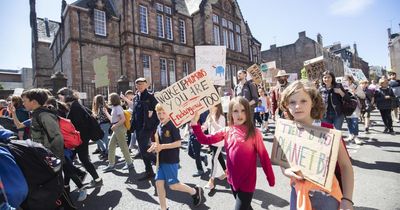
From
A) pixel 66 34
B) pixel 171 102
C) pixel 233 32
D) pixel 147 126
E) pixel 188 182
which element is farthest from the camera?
pixel 233 32

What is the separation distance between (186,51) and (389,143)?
→ 62.9 ft

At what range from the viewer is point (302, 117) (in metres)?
2.06

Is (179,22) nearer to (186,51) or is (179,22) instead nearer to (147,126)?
(186,51)

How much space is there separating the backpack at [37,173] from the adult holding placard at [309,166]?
215cm

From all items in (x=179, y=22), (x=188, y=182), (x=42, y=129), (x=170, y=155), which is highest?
(x=179, y=22)

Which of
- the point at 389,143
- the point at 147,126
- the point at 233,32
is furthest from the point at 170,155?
the point at 233,32

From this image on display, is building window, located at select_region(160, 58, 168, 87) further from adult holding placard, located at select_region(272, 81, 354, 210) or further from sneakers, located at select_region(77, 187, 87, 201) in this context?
adult holding placard, located at select_region(272, 81, 354, 210)

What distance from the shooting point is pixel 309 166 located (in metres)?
1.87

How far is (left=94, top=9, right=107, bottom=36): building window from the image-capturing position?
64.8 ft

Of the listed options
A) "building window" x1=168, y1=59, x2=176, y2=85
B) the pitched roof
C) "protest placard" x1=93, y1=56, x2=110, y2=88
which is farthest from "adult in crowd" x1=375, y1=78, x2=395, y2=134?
the pitched roof


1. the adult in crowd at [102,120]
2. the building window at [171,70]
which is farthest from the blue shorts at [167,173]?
the building window at [171,70]

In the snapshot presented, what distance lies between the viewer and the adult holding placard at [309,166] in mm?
1780

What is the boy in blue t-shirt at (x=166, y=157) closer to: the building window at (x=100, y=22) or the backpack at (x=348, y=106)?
the backpack at (x=348, y=106)

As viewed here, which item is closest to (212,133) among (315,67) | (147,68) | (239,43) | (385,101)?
(315,67)
